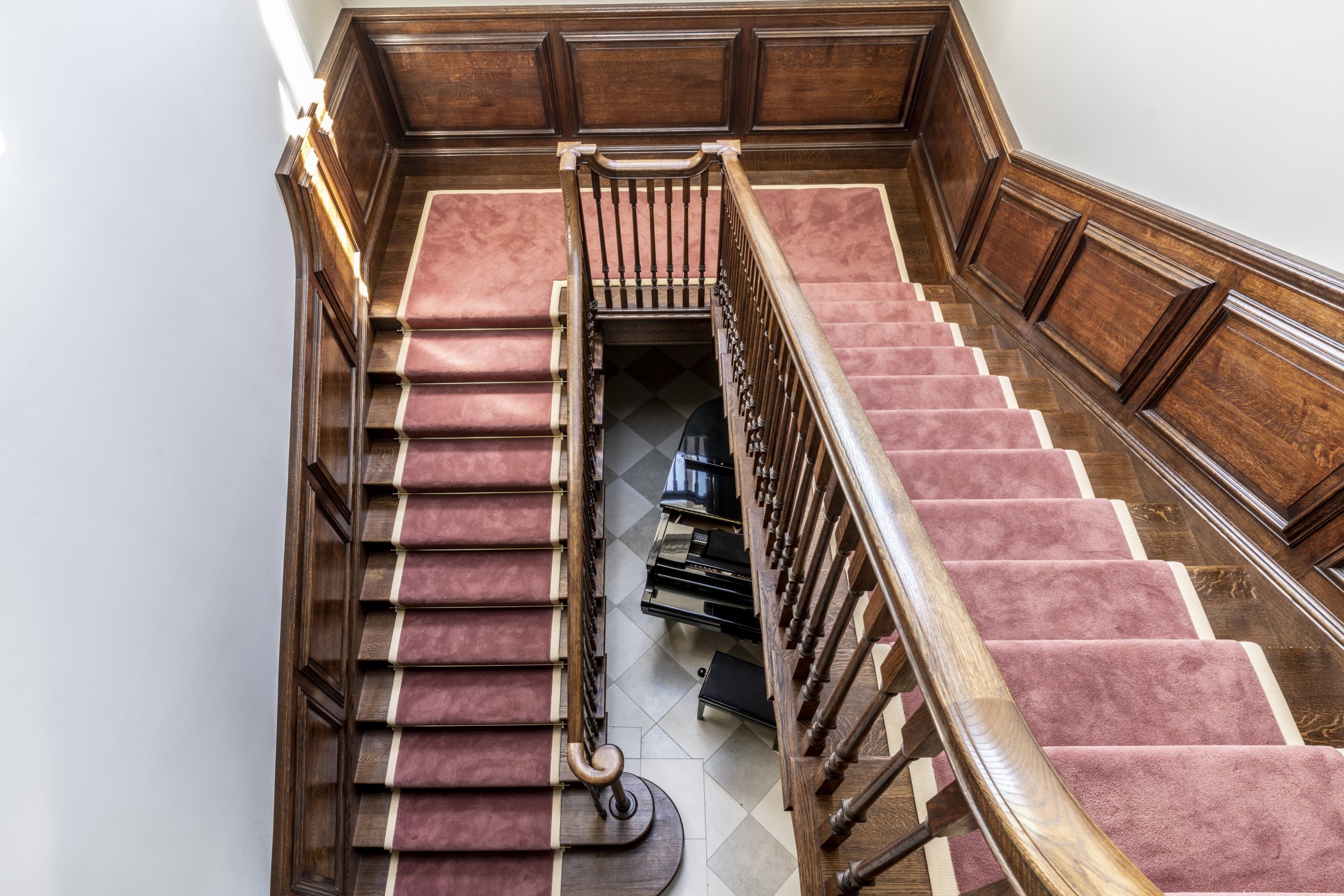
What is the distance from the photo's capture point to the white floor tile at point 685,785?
360 centimetres

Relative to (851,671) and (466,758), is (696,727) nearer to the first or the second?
(466,758)


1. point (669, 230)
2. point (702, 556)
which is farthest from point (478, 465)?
point (669, 230)

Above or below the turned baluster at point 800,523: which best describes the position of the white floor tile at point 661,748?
below

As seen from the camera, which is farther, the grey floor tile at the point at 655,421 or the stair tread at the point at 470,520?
the grey floor tile at the point at 655,421

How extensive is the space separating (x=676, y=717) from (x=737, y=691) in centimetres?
42

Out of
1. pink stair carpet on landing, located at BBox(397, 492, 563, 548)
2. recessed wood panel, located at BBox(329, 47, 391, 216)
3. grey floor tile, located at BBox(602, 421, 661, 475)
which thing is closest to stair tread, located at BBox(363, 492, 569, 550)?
pink stair carpet on landing, located at BBox(397, 492, 563, 548)

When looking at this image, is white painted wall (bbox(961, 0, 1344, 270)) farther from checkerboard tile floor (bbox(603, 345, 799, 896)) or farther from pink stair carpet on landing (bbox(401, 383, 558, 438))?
checkerboard tile floor (bbox(603, 345, 799, 896))

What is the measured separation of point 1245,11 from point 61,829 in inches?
143

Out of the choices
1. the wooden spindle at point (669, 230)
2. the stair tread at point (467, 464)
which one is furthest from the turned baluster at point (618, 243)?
the stair tread at point (467, 464)

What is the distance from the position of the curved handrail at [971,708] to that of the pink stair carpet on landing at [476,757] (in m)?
2.67

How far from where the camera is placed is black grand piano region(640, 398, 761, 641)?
379cm

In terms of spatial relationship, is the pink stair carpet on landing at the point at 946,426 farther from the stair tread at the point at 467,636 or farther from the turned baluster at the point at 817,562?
the stair tread at the point at 467,636

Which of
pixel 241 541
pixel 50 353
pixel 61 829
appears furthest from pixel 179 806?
pixel 50 353

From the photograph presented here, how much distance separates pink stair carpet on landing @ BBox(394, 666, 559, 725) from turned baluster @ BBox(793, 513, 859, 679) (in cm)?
201
